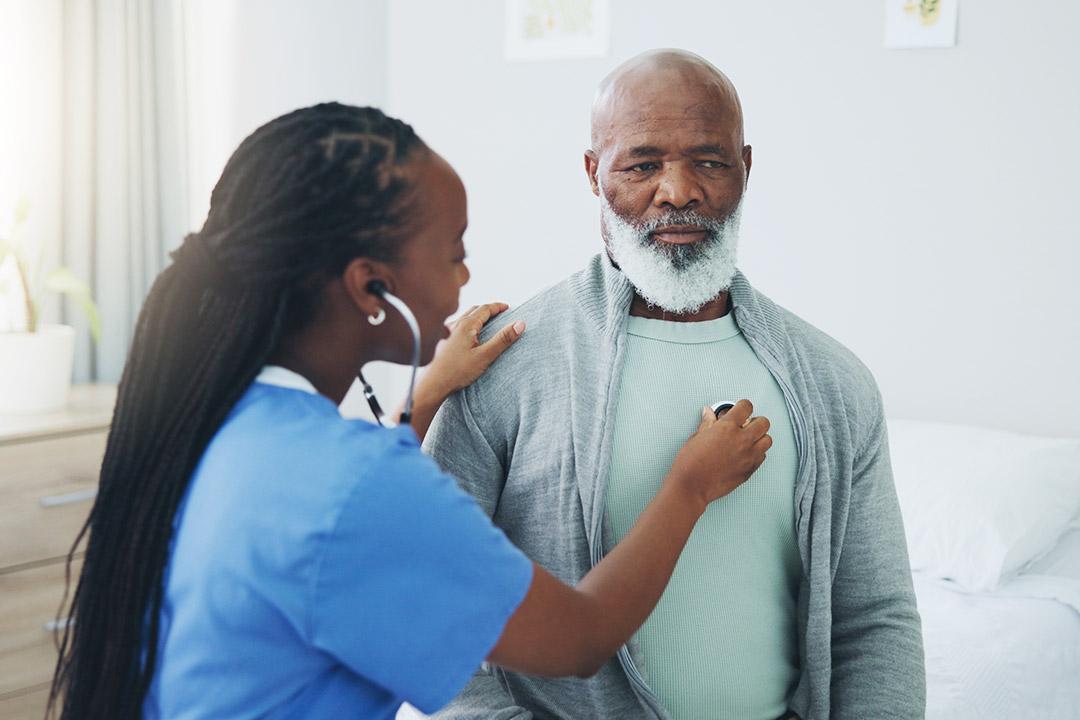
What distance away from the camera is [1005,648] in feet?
5.52

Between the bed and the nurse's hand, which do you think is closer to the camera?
the nurse's hand

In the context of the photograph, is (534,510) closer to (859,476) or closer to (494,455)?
(494,455)

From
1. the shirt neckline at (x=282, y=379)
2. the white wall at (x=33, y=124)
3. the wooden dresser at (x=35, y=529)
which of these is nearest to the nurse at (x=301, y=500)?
the shirt neckline at (x=282, y=379)

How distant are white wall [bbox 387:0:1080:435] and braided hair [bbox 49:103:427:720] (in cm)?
166

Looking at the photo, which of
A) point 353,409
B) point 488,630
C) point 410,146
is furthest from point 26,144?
point 488,630

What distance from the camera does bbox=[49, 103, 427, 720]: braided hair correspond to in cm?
80

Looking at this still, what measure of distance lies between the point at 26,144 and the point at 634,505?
205 cm

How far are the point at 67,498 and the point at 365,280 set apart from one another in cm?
177

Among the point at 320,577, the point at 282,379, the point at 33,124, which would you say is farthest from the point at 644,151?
the point at 33,124

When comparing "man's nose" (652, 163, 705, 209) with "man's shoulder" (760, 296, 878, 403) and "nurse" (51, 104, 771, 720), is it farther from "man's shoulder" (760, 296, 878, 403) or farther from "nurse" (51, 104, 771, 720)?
"nurse" (51, 104, 771, 720)

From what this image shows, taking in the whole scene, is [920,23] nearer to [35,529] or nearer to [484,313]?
[484,313]

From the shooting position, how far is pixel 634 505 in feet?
3.90

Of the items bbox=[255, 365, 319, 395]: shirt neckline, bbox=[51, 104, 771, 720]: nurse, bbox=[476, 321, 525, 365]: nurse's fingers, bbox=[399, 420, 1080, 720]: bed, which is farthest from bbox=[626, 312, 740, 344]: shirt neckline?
bbox=[399, 420, 1080, 720]: bed

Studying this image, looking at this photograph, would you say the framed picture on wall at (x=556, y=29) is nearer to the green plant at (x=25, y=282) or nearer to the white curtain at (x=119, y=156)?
the white curtain at (x=119, y=156)
